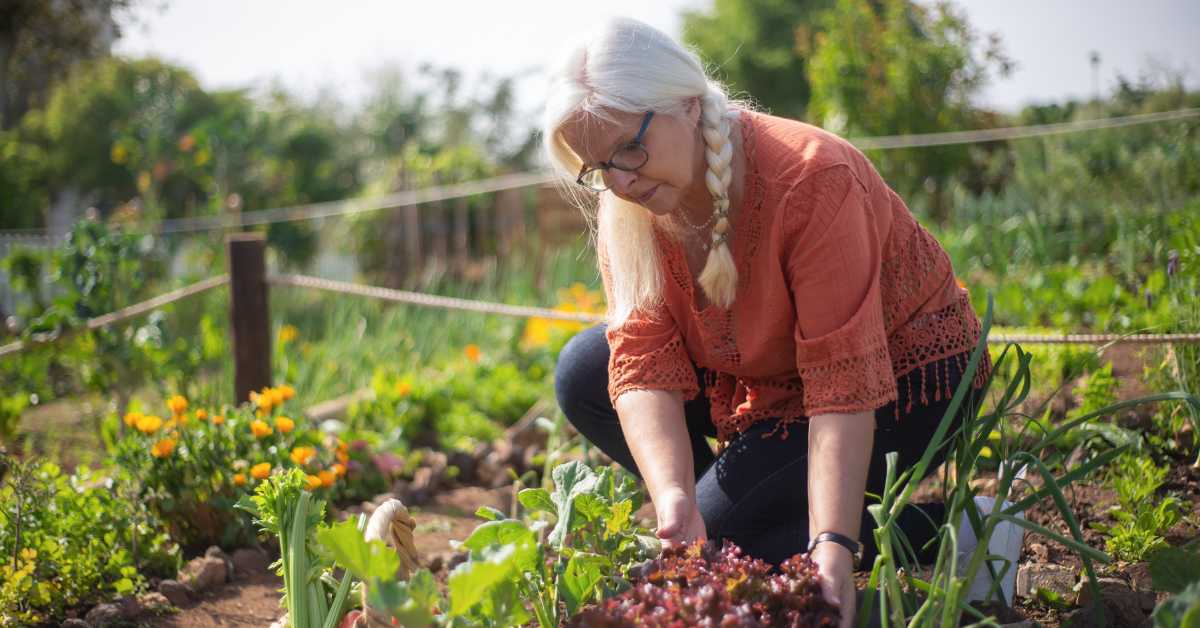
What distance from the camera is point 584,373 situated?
2125mm

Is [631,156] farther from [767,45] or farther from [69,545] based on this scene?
[767,45]

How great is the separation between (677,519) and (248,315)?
2.28 metres

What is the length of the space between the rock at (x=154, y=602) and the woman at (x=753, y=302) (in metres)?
1.08

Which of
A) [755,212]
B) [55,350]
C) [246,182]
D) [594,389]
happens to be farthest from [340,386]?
[246,182]

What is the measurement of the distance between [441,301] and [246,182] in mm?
7498

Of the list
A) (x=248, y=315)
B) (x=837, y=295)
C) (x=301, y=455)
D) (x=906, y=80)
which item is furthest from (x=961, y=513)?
(x=906, y=80)

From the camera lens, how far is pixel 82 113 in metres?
13.2

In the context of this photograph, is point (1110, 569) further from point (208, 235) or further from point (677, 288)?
point (208, 235)

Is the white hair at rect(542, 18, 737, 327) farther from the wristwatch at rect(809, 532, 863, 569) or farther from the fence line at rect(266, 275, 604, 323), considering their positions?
the fence line at rect(266, 275, 604, 323)

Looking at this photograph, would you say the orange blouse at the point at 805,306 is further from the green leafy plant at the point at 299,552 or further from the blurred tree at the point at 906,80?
the blurred tree at the point at 906,80

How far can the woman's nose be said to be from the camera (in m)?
1.61

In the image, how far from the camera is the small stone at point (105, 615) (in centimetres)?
192

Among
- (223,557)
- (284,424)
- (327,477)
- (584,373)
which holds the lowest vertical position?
(223,557)

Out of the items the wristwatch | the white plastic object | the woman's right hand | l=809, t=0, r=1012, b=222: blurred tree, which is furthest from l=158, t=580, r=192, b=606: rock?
l=809, t=0, r=1012, b=222: blurred tree
